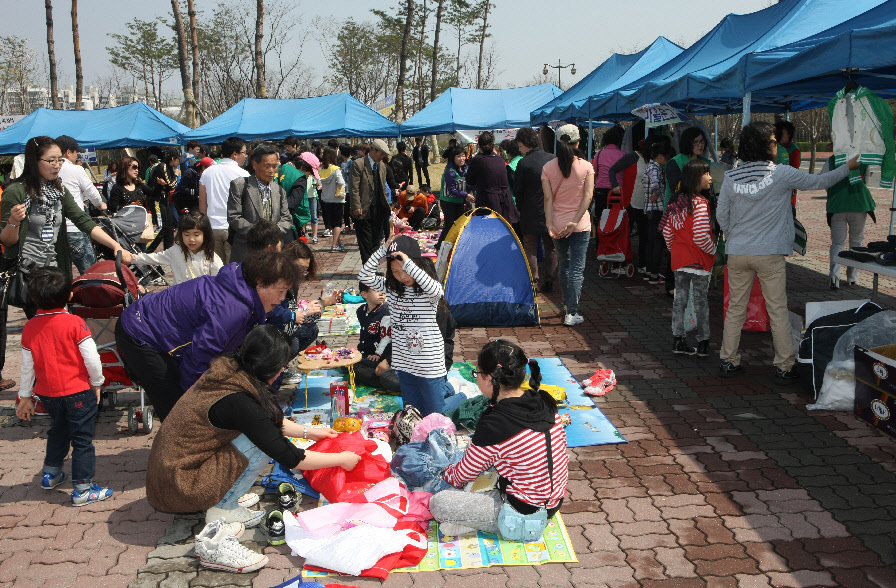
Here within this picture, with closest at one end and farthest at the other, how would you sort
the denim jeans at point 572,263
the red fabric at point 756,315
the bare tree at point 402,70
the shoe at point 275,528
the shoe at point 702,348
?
the shoe at point 275,528
the shoe at point 702,348
the red fabric at point 756,315
the denim jeans at point 572,263
the bare tree at point 402,70

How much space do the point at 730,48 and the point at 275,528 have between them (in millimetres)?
7937

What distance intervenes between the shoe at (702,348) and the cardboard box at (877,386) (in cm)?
152

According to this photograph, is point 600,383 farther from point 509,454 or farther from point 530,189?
point 530,189

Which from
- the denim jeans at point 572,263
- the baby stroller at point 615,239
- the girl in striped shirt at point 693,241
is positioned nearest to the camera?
the girl in striped shirt at point 693,241

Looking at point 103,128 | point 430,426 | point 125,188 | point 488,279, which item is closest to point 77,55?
point 103,128

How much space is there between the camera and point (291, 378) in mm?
6160

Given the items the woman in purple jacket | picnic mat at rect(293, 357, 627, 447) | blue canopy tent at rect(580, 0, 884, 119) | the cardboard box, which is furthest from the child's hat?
blue canopy tent at rect(580, 0, 884, 119)

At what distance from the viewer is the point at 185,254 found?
5605 mm

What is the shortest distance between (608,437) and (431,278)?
5.32 feet

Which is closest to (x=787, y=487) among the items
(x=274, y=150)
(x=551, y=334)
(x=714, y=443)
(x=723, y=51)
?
(x=714, y=443)

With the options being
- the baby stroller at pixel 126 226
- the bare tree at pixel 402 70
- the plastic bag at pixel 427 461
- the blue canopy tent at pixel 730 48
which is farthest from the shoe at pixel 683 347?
the bare tree at pixel 402 70

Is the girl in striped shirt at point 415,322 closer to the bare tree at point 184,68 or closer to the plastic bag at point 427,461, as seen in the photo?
the plastic bag at point 427,461

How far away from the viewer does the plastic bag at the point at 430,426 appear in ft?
14.5

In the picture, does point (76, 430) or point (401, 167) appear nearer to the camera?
point (76, 430)
